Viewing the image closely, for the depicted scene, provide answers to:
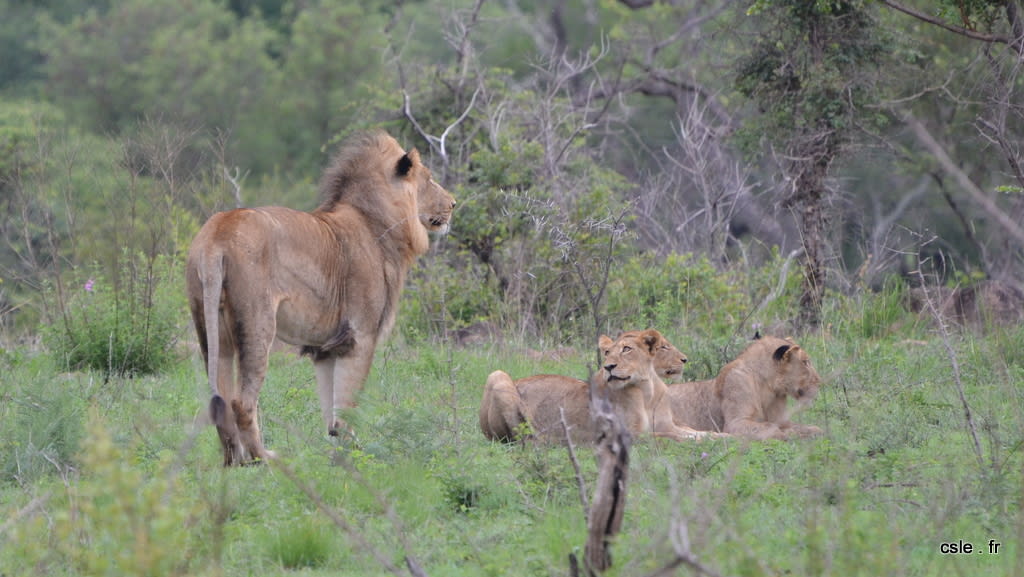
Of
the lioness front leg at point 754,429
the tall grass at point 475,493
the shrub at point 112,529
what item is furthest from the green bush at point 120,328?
the lioness front leg at point 754,429

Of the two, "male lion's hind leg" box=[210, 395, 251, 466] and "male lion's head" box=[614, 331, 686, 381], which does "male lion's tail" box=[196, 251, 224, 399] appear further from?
"male lion's head" box=[614, 331, 686, 381]

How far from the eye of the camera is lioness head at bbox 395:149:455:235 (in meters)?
8.48

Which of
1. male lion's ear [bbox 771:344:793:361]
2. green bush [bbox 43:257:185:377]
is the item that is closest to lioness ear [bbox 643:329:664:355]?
male lion's ear [bbox 771:344:793:361]

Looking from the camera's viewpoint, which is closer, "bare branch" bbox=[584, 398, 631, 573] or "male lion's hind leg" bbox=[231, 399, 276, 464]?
"bare branch" bbox=[584, 398, 631, 573]

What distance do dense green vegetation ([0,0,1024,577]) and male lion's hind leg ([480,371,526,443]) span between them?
308 millimetres

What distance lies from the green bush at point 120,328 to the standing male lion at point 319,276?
2340mm

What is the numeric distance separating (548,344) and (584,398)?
330 centimetres

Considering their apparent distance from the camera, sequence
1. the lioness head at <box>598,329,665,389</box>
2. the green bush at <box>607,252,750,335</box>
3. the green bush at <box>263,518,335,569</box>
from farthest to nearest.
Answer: the green bush at <box>607,252,750,335</box>
the lioness head at <box>598,329,665,389</box>
the green bush at <box>263,518,335,569</box>

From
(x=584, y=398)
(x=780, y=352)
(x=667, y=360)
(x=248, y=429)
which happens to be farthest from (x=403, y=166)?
(x=780, y=352)

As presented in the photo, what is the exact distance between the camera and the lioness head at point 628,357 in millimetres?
7422

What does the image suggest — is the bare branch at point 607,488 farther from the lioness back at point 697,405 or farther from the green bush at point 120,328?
the green bush at point 120,328

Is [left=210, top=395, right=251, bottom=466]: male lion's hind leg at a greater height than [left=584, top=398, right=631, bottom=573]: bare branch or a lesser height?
lesser

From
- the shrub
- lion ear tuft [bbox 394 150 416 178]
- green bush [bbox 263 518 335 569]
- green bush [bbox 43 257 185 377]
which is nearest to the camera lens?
the shrub

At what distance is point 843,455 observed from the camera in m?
6.08
